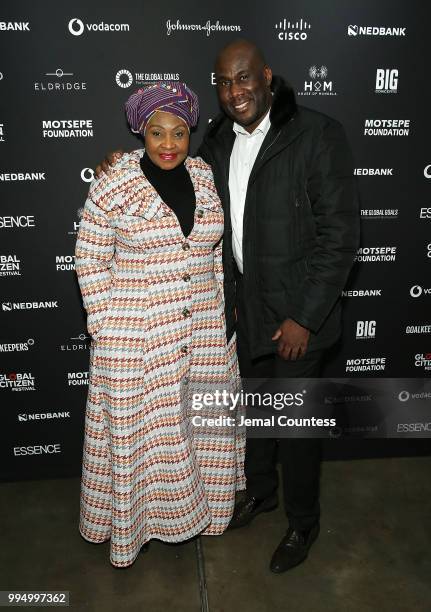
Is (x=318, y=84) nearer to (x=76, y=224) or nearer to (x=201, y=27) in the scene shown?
(x=201, y=27)

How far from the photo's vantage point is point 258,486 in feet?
8.48

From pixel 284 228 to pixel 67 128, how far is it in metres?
1.06

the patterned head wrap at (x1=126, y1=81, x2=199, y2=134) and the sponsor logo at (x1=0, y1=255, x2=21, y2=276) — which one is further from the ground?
the patterned head wrap at (x1=126, y1=81, x2=199, y2=134)

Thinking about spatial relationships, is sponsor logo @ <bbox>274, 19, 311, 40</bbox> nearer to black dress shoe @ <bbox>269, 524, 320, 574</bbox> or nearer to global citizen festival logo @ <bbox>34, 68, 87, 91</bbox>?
global citizen festival logo @ <bbox>34, 68, 87, 91</bbox>

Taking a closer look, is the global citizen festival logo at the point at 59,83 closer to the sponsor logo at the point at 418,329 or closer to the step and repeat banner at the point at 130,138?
the step and repeat banner at the point at 130,138

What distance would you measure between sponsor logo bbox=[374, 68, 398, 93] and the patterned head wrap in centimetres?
103

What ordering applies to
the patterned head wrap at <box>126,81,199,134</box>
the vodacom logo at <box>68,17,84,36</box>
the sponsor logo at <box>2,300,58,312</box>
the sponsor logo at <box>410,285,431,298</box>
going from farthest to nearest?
the sponsor logo at <box>410,285,431,298</box> < the sponsor logo at <box>2,300,58,312</box> < the vodacom logo at <box>68,17,84,36</box> < the patterned head wrap at <box>126,81,199,134</box>

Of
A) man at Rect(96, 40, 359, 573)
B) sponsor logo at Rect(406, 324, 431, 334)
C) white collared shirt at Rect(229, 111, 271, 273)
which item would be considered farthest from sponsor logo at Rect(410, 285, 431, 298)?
white collared shirt at Rect(229, 111, 271, 273)

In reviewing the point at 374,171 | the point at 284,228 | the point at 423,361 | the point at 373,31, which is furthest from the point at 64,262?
the point at 423,361

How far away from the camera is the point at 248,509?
2559 millimetres

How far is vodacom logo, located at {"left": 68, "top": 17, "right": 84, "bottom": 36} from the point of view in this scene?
234 cm

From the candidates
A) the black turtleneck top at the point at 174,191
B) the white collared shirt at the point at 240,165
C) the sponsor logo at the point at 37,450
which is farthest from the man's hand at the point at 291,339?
the sponsor logo at the point at 37,450

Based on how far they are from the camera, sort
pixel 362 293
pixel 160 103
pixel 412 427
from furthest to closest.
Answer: pixel 412 427 < pixel 362 293 < pixel 160 103

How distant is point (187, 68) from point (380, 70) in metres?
0.85
